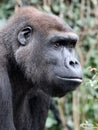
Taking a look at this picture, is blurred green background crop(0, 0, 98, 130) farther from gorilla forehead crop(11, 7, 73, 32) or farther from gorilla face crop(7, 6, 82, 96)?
gorilla face crop(7, 6, 82, 96)

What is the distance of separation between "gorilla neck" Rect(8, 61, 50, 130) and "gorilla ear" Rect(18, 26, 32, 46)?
213mm

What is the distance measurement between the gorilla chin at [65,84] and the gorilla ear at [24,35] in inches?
18.1

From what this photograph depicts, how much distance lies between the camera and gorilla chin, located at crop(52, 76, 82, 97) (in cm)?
511

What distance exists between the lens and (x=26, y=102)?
5.70m

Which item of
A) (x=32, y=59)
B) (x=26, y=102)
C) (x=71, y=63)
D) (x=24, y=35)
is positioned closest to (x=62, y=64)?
(x=71, y=63)

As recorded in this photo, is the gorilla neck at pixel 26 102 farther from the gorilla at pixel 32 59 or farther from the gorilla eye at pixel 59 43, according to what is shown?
the gorilla eye at pixel 59 43

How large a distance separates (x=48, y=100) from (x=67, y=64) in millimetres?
678

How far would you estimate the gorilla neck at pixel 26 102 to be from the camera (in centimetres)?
548

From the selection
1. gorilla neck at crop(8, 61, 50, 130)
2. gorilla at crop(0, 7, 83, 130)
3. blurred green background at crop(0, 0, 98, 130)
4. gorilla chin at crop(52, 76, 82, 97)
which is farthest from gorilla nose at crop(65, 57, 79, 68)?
blurred green background at crop(0, 0, 98, 130)

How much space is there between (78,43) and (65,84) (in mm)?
2973

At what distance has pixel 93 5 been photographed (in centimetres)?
820

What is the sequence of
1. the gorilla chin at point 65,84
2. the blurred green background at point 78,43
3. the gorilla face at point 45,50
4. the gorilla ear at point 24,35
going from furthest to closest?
the blurred green background at point 78,43 < the gorilla ear at point 24,35 < the gorilla face at point 45,50 < the gorilla chin at point 65,84

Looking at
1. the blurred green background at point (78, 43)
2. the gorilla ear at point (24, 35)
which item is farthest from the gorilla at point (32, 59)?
the blurred green background at point (78, 43)

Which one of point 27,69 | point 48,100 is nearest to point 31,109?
point 48,100
